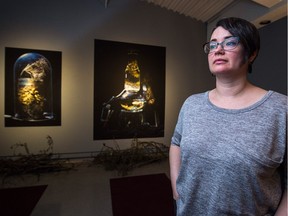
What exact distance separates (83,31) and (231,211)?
13.5ft

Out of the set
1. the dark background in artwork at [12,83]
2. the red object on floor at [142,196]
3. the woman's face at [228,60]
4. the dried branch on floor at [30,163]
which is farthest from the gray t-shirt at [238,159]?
the dark background in artwork at [12,83]

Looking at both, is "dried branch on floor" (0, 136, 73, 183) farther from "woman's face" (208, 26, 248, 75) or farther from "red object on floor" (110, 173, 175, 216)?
"woman's face" (208, 26, 248, 75)

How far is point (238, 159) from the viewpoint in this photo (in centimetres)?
72

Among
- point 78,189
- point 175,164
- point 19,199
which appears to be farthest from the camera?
point 78,189

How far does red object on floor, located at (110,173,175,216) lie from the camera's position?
2.25 m

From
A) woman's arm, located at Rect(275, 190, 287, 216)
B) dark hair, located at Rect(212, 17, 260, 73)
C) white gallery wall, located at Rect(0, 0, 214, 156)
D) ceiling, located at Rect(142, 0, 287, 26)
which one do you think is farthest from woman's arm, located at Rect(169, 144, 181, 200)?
ceiling, located at Rect(142, 0, 287, 26)

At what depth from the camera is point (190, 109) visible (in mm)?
973

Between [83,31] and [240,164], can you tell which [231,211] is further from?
[83,31]

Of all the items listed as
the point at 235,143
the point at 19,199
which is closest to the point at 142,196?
the point at 19,199

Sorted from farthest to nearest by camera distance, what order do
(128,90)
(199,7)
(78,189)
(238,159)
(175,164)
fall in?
(199,7)
(128,90)
(78,189)
(175,164)
(238,159)

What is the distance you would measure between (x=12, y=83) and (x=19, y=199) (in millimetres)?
2199

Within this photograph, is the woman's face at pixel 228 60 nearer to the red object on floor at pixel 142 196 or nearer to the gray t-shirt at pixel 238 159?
the gray t-shirt at pixel 238 159

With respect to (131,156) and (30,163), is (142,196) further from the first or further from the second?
(30,163)

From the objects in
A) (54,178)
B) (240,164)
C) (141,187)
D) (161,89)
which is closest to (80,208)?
(141,187)
